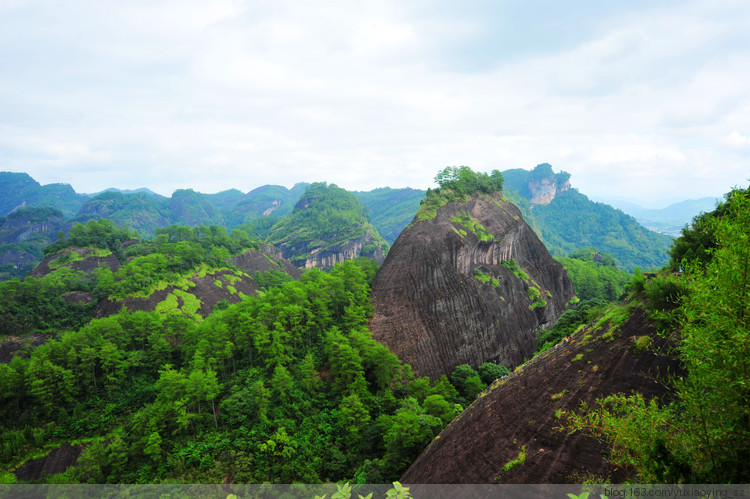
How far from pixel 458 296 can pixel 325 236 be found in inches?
3444

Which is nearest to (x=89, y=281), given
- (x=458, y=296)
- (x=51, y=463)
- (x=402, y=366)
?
(x=51, y=463)

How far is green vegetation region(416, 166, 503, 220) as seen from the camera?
44.7m

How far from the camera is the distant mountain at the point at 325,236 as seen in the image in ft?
373

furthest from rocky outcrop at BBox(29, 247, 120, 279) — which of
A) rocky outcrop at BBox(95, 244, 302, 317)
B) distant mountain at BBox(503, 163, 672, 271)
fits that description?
distant mountain at BBox(503, 163, 672, 271)

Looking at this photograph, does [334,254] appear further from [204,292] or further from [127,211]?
[127,211]

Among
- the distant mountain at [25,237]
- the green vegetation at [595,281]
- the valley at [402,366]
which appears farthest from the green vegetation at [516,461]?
the distant mountain at [25,237]

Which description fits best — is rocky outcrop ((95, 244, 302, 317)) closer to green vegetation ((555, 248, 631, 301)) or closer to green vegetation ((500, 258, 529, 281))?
green vegetation ((500, 258, 529, 281))

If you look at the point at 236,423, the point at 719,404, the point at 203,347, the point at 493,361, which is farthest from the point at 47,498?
the point at 493,361

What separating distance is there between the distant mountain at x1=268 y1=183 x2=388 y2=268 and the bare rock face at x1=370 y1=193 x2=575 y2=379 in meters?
65.4

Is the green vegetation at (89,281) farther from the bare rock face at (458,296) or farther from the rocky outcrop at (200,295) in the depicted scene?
the bare rock face at (458,296)

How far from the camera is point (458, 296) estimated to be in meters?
37.4

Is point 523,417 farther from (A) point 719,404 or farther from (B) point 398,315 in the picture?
(B) point 398,315

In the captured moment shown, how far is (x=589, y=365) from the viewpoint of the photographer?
1530 centimetres

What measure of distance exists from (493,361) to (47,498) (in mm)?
37229
